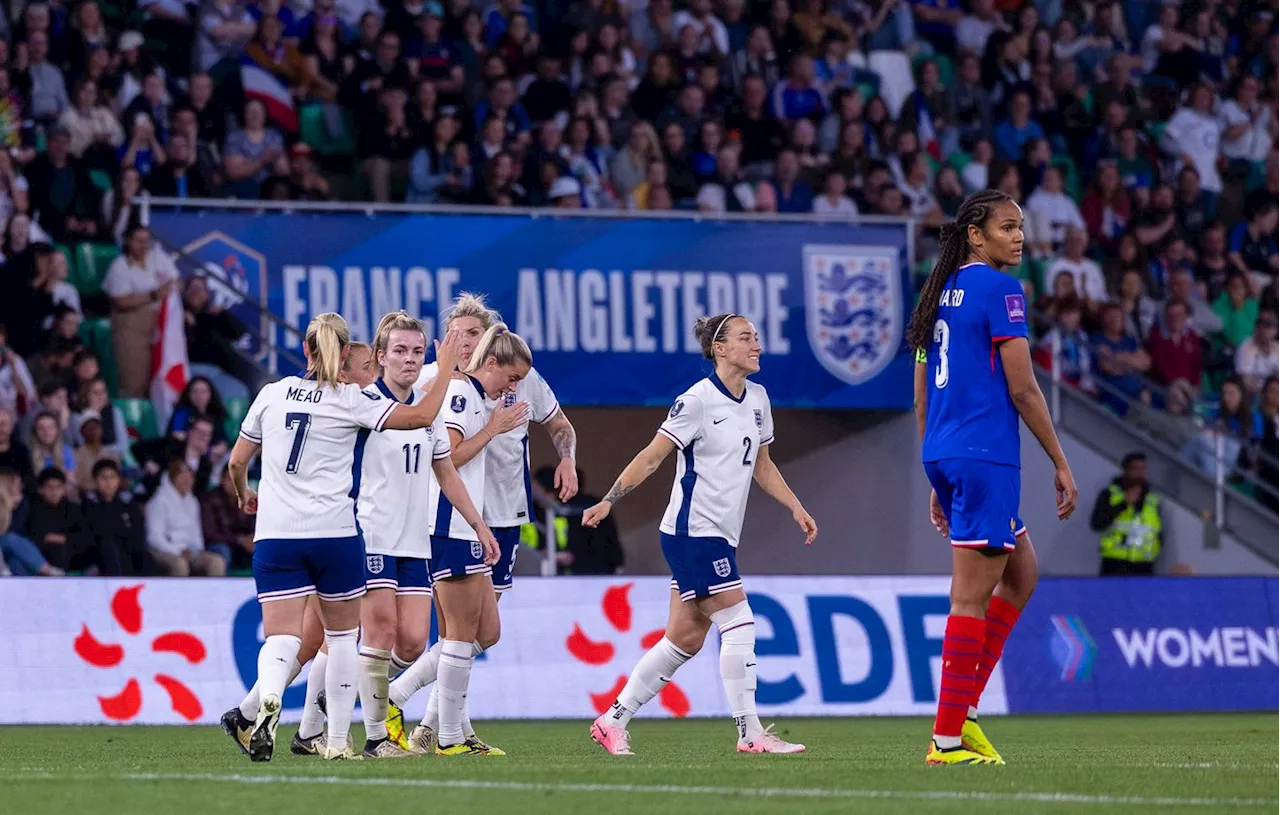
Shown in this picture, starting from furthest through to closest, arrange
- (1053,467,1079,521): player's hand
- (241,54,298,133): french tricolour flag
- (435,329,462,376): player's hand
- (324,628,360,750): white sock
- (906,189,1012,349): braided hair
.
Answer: (241,54,298,133): french tricolour flag → (324,628,360,750): white sock → (435,329,462,376): player's hand → (906,189,1012,349): braided hair → (1053,467,1079,521): player's hand

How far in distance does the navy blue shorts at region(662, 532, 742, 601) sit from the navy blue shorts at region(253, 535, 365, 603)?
1748 millimetres

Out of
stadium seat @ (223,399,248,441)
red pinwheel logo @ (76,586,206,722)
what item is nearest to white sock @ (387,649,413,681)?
red pinwheel logo @ (76,586,206,722)

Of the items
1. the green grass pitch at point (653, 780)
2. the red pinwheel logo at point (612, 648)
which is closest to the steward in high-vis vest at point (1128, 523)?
the red pinwheel logo at point (612, 648)

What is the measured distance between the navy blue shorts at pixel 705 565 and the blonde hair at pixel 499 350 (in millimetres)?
1194

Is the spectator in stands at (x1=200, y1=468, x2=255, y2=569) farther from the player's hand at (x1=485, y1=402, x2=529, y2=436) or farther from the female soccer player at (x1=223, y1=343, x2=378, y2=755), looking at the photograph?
the player's hand at (x1=485, y1=402, x2=529, y2=436)

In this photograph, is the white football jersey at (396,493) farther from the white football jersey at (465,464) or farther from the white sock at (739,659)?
the white sock at (739,659)

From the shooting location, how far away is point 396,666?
10055 millimetres

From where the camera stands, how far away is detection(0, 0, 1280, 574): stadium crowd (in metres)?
15.9

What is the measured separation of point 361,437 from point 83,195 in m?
8.75

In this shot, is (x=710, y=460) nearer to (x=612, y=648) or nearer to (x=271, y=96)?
(x=612, y=648)

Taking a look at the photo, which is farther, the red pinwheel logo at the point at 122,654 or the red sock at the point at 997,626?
the red pinwheel logo at the point at 122,654

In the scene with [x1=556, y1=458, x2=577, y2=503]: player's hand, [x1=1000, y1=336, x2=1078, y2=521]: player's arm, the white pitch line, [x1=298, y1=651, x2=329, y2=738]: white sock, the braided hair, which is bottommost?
[x1=298, y1=651, x2=329, y2=738]: white sock

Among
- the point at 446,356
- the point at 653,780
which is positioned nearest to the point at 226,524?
the point at 446,356

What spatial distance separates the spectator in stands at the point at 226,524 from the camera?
619 inches
